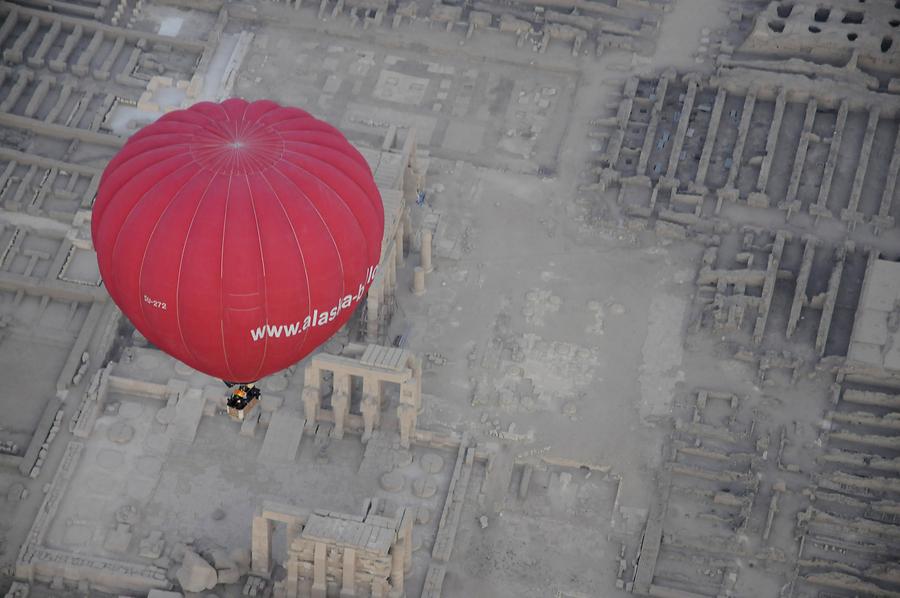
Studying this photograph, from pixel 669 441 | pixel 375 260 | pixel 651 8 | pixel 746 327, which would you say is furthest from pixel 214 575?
pixel 651 8

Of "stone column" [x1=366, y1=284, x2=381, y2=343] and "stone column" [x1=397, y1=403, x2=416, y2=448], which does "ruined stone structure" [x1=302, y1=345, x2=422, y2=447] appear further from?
"stone column" [x1=366, y1=284, x2=381, y2=343]

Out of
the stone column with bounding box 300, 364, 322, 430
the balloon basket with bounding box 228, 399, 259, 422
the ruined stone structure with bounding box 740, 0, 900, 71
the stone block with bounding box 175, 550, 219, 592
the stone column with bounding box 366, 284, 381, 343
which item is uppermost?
the ruined stone structure with bounding box 740, 0, 900, 71

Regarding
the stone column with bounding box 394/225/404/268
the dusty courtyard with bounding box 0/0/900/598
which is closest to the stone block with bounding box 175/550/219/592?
the dusty courtyard with bounding box 0/0/900/598

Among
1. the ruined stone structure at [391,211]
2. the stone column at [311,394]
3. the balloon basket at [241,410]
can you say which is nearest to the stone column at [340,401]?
the stone column at [311,394]

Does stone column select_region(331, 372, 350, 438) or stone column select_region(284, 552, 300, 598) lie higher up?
stone column select_region(331, 372, 350, 438)

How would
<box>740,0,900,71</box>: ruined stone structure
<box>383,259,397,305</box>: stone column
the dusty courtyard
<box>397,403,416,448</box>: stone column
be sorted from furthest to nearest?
<box>740,0,900,71</box>: ruined stone structure
<box>383,259,397,305</box>: stone column
<box>397,403,416,448</box>: stone column
the dusty courtyard

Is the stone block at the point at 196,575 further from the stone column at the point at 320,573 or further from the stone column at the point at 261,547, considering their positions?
the stone column at the point at 320,573
